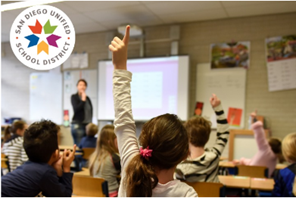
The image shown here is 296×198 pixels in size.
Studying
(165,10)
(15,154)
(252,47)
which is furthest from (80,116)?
(252,47)

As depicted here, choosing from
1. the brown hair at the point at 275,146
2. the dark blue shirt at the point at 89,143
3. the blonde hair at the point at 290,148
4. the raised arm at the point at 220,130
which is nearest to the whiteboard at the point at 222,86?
the brown hair at the point at 275,146

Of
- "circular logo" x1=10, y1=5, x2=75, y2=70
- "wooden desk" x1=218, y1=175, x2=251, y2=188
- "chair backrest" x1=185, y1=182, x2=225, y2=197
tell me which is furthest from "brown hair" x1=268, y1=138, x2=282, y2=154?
"circular logo" x1=10, y1=5, x2=75, y2=70

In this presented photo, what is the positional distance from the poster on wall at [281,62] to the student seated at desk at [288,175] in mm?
2692

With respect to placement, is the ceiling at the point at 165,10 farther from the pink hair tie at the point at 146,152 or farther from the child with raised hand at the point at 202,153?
the pink hair tie at the point at 146,152

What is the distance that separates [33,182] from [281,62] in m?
4.25

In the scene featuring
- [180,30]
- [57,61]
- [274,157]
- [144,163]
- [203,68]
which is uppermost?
[180,30]

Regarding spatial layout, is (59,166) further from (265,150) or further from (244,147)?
(244,147)

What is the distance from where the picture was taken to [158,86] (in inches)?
198

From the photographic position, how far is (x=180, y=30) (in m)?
5.14

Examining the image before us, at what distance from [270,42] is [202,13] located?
1.20m

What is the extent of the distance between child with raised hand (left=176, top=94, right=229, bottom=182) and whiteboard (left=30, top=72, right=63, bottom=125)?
4.75 metres

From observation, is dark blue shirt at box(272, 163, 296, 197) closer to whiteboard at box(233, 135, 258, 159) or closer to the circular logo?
the circular logo

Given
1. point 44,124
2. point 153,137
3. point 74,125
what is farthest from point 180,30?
point 153,137

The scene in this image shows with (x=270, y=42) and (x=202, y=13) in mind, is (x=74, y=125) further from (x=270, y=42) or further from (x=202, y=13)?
(x=270, y=42)
